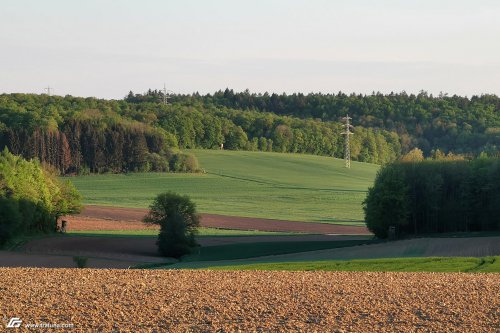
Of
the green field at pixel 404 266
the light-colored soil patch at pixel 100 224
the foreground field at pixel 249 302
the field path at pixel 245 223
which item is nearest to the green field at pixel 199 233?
the light-colored soil patch at pixel 100 224

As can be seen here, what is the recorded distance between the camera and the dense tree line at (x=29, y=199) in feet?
211

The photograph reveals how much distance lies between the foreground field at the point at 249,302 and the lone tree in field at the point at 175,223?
91.4 feet

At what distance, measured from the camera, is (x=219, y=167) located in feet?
465

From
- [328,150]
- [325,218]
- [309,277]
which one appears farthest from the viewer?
[328,150]

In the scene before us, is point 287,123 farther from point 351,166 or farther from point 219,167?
point 219,167

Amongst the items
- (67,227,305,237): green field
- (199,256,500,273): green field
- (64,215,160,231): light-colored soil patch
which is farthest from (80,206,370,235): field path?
(199,256,500,273): green field

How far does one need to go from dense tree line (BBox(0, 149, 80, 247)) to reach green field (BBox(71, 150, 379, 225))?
66.7 feet

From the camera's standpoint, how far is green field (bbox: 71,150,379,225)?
103m

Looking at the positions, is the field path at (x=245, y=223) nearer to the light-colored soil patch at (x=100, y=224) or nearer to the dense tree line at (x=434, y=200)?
the light-colored soil patch at (x=100, y=224)

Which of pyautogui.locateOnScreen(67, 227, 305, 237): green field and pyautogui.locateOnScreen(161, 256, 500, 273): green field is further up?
pyautogui.locateOnScreen(161, 256, 500, 273): green field

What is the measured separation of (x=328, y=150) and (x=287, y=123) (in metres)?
9.18

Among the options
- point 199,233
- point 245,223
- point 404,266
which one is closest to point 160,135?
point 245,223

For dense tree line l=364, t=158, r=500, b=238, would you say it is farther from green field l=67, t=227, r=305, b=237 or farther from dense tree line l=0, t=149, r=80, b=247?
dense tree line l=0, t=149, r=80, b=247

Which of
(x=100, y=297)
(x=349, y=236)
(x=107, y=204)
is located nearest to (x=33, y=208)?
(x=349, y=236)
